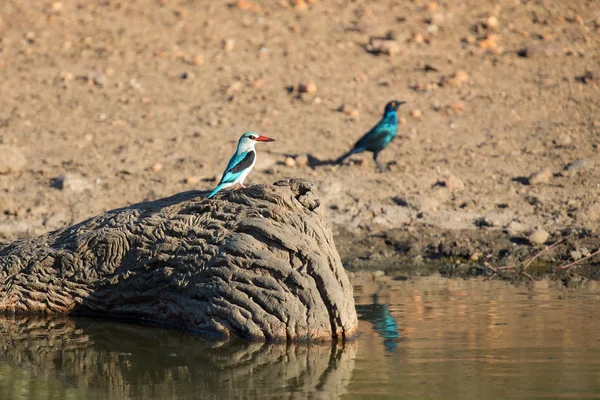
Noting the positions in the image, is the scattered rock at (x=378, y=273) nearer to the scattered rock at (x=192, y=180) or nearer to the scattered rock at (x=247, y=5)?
the scattered rock at (x=192, y=180)

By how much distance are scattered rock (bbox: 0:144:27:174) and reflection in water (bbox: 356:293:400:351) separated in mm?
5419

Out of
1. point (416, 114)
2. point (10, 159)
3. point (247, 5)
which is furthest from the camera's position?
point (247, 5)

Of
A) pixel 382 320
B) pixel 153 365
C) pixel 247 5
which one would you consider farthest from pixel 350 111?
pixel 153 365

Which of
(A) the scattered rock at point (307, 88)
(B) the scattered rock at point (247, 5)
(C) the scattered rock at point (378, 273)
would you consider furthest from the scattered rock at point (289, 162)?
(B) the scattered rock at point (247, 5)

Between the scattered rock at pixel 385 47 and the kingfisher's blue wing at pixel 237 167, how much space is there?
730 cm

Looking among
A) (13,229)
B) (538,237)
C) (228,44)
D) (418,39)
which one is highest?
(228,44)

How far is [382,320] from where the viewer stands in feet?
26.9

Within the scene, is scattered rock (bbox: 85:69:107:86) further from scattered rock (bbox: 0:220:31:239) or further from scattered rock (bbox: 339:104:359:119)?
scattered rock (bbox: 0:220:31:239)

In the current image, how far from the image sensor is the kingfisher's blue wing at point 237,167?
317 inches

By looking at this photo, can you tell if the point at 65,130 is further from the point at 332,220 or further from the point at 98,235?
the point at 98,235

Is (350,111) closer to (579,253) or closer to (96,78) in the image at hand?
(96,78)

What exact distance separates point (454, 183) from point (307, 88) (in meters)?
3.26

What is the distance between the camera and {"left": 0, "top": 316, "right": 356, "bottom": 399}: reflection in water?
6312 mm

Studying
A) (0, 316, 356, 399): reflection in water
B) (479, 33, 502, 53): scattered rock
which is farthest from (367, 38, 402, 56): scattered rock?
(0, 316, 356, 399): reflection in water
